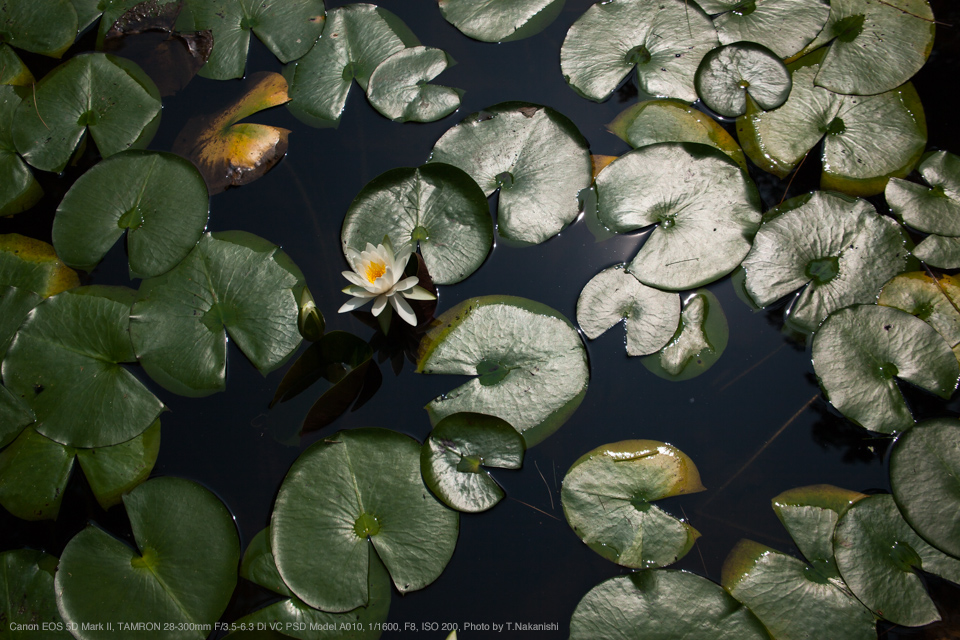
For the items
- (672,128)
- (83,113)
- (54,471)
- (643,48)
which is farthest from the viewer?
(83,113)

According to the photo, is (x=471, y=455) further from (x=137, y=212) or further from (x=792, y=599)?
(x=137, y=212)

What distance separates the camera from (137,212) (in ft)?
8.05

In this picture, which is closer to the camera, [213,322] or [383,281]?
[383,281]

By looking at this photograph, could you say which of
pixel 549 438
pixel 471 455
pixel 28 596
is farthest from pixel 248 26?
pixel 28 596

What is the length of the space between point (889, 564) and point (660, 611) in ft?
2.76

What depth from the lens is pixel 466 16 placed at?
2771 mm

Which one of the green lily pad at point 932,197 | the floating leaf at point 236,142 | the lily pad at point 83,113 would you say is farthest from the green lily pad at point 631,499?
the lily pad at point 83,113

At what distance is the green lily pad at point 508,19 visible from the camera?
108 inches

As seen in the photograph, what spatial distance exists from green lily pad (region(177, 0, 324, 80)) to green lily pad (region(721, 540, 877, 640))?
320 cm

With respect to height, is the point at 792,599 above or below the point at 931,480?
below

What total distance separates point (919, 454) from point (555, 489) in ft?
4.44

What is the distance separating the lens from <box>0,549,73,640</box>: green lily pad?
1.97 m

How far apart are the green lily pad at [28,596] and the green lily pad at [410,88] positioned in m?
2.53

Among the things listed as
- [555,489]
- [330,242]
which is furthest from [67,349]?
[555,489]
